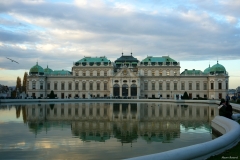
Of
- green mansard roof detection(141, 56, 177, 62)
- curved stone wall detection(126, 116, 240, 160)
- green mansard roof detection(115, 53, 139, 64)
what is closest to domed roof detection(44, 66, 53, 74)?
green mansard roof detection(115, 53, 139, 64)

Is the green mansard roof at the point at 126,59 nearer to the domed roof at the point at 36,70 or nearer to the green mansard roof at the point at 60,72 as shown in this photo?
the green mansard roof at the point at 60,72

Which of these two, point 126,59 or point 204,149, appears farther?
point 126,59

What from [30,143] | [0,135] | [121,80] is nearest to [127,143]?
[30,143]

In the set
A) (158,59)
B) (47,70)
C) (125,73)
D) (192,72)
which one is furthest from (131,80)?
(47,70)

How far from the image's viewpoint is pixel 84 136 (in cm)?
1769

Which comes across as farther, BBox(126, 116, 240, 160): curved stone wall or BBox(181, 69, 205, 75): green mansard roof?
BBox(181, 69, 205, 75): green mansard roof

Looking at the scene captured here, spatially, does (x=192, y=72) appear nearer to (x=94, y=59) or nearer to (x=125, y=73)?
(x=125, y=73)

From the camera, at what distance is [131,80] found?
3691 inches

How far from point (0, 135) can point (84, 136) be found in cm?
495

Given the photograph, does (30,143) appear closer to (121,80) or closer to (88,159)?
(88,159)

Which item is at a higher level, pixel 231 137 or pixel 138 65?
pixel 138 65

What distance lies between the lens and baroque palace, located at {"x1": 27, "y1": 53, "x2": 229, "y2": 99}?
308ft

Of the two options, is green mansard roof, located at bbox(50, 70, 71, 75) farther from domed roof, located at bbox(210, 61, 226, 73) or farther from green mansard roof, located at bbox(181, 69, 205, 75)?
domed roof, located at bbox(210, 61, 226, 73)

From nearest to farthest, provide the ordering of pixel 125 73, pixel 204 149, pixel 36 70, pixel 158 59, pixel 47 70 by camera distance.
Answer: pixel 204 149 → pixel 125 73 → pixel 158 59 → pixel 36 70 → pixel 47 70
